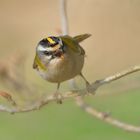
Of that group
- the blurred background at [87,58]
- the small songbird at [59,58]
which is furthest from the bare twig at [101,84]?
the blurred background at [87,58]

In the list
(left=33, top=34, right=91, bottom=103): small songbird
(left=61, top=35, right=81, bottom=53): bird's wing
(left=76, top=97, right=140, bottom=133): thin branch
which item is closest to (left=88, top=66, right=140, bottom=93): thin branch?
(left=76, top=97, right=140, bottom=133): thin branch

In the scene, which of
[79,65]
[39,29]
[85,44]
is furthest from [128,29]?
[79,65]

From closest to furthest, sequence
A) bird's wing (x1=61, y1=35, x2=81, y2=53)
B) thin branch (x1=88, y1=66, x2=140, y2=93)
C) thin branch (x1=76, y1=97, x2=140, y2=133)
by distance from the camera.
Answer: thin branch (x1=88, y1=66, x2=140, y2=93) → thin branch (x1=76, y1=97, x2=140, y2=133) → bird's wing (x1=61, y1=35, x2=81, y2=53)

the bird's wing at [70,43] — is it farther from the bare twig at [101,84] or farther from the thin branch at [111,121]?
the thin branch at [111,121]

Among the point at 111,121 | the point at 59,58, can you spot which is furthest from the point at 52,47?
the point at 111,121

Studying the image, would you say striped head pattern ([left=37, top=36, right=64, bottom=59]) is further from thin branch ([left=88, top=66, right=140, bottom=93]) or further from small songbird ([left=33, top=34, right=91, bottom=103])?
thin branch ([left=88, top=66, right=140, bottom=93])

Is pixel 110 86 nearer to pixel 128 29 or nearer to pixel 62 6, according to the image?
pixel 62 6

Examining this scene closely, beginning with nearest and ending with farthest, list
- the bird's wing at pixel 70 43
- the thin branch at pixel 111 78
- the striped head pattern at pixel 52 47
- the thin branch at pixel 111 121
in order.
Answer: the thin branch at pixel 111 78
the thin branch at pixel 111 121
the striped head pattern at pixel 52 47
the bird's wing at pixel 70 43

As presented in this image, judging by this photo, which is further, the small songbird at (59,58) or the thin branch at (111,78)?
the small songbird at (59,58)
